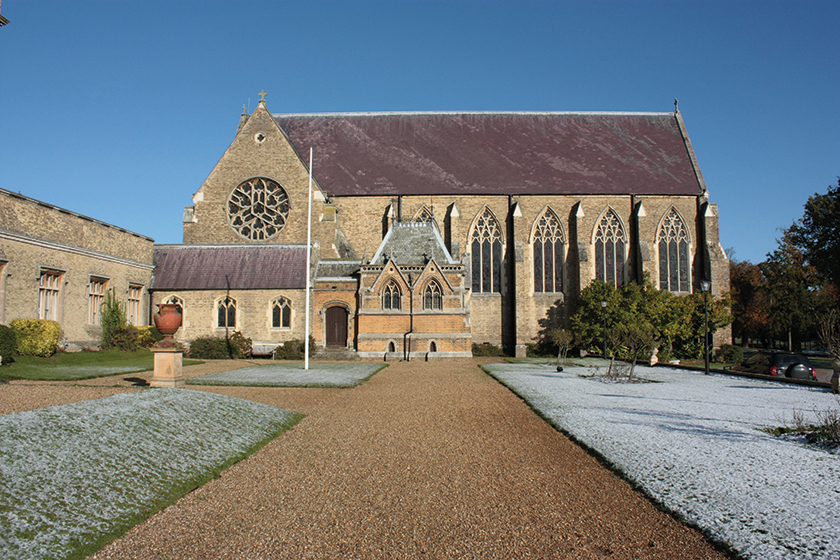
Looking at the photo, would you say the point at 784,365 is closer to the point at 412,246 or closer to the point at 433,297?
the point at 433,297

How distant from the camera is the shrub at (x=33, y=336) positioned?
19.7m

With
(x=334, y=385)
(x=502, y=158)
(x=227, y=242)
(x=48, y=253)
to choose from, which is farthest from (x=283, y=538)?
(x=502, y=158)

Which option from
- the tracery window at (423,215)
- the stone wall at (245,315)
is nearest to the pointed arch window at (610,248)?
the tracery window at (423,215)

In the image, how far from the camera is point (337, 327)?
2948cm

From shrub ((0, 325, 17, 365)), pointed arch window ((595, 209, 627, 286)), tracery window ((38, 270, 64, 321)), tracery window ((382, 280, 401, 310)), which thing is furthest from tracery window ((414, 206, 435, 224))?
Result: shrub ((0, 325, 17, 365))

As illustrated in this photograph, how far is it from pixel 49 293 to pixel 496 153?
27097mm

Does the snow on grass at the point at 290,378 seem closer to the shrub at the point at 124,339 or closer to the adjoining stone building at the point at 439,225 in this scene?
the adjoining stone building at the point at 439,225

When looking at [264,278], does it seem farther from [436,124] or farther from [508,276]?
[436,124]

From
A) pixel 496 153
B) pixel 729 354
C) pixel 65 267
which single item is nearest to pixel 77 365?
pixel 65 267

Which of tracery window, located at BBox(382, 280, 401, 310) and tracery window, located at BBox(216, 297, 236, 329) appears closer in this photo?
tracery window, located at BBox(382, 280, 401, 310)

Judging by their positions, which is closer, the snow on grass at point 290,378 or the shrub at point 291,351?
the snow on grass at point 290,378

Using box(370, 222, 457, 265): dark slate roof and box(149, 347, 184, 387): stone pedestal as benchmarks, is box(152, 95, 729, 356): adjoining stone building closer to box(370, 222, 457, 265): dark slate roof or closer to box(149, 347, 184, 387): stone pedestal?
box(370, 222, 457, 265): dark slate roof

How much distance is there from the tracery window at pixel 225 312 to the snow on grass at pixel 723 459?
19183mm

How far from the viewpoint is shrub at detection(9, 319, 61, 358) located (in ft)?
64.7
